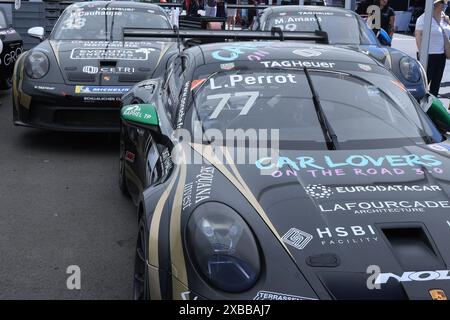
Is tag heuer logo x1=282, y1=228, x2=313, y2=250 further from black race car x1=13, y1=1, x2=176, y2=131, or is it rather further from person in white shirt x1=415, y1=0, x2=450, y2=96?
person in white shirt x1=415, y1=0, x2=450, y2=96

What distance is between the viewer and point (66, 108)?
6.38 meters

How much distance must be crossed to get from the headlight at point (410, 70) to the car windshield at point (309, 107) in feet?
10.7

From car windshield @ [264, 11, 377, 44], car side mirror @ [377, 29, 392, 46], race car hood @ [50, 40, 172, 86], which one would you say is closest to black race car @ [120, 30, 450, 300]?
race car hood @ [50, 40, 172, 86]

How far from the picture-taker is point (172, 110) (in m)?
3.75

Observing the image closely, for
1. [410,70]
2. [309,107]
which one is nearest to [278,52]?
[309,107]

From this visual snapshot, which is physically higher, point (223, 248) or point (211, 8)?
point (223, 248)

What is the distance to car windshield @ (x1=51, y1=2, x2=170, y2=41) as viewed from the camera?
7543 millimetres

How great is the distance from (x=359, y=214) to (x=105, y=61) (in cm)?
462

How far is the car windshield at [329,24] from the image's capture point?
25.8 ft

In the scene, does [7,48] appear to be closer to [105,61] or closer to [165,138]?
[105,61]

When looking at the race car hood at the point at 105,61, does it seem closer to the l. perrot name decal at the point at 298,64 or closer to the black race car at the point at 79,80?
the black race car at the point at 79,80

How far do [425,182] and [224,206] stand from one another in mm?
952

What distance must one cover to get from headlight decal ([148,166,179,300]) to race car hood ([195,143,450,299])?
324 mm

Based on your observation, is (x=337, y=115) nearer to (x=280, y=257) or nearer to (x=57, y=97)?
(x=280, y=257)
